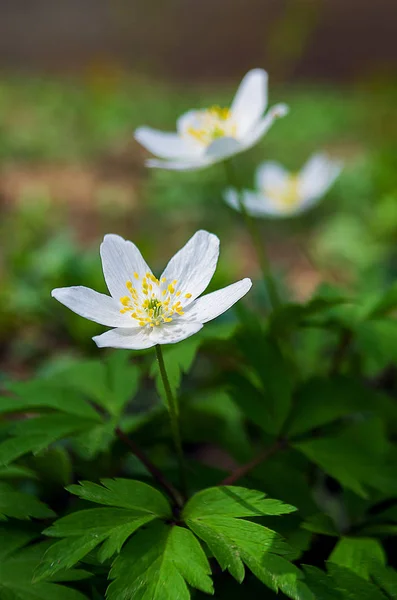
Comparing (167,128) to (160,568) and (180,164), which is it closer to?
(180,164)

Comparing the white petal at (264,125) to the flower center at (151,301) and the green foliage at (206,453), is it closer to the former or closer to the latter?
the green foliage at (206,453)

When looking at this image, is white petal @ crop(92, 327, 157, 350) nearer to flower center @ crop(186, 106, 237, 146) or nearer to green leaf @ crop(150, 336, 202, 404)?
green leaf @ crop(150, 336, 202, 404)

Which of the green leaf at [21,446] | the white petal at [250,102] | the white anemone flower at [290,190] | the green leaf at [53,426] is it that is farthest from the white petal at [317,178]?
the green leaf at [21,446]

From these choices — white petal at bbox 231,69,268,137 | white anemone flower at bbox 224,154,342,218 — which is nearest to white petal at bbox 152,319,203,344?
white petal at bbox 231,69,268,137

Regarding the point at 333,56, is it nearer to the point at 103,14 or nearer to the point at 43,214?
the point at 103,14

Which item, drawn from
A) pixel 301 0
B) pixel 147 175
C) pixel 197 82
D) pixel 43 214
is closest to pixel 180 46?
pixel 197 82

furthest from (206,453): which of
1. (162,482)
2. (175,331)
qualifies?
(175,331)
